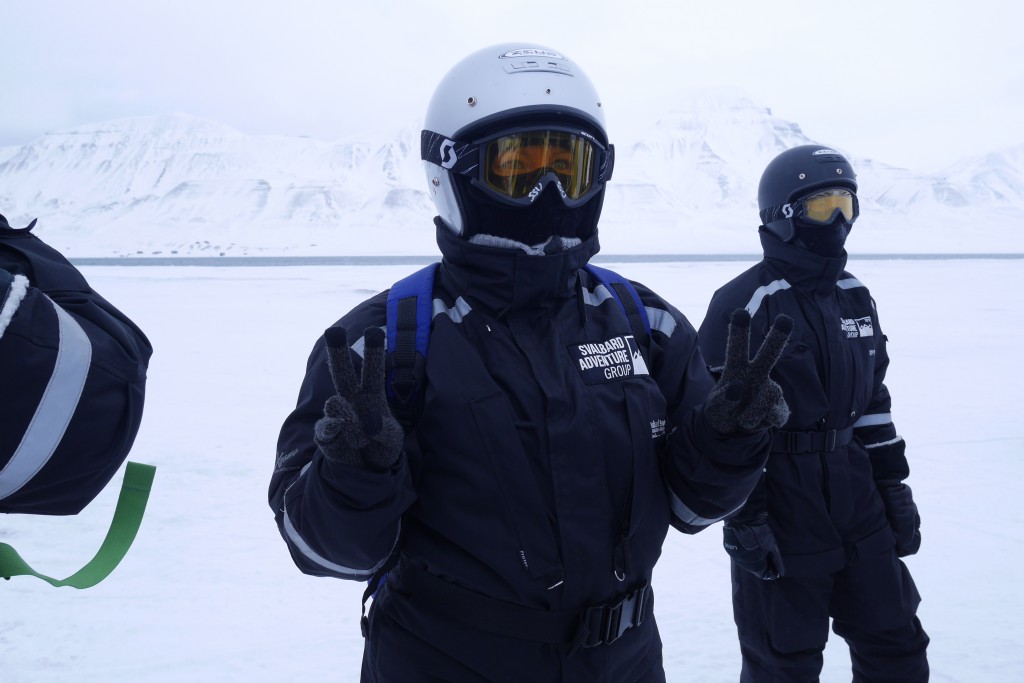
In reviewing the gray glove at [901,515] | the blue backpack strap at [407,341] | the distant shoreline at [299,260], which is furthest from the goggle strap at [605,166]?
the distant shoreline at [299,260]

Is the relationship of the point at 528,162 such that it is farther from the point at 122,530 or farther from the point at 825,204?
the point at 825,204

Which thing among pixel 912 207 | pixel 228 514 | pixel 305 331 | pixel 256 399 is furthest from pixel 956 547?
pixel 912 207

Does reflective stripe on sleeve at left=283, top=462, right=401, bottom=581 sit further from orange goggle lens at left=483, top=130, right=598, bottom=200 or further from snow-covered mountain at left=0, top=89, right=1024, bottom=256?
snow-covered mountain at left=0, top=89, right=1024, bottom=256

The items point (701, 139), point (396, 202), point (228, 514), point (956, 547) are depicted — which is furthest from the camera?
point (701, 139)

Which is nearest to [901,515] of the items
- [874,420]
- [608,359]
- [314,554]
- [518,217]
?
[874,420]

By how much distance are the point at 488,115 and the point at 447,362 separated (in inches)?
24.5

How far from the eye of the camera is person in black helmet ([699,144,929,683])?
2650 millimetres

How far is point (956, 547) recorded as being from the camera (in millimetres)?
4125

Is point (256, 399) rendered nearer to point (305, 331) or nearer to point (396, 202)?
point (305, 331)

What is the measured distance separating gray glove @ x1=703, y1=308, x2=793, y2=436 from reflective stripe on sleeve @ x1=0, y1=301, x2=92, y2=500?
1.26m

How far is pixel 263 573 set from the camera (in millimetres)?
3807

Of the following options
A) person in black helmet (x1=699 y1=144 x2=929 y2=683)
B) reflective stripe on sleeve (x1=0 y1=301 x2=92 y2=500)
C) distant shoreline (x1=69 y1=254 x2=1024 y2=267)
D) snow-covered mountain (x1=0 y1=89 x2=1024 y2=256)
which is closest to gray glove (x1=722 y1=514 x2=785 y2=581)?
person in black helmet (x1=699 y1=144 x2=929 y2=683)

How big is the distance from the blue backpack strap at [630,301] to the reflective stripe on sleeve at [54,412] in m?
1.19

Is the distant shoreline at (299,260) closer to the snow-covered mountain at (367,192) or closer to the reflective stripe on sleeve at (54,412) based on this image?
the snow-covered mountain at (367,192)
